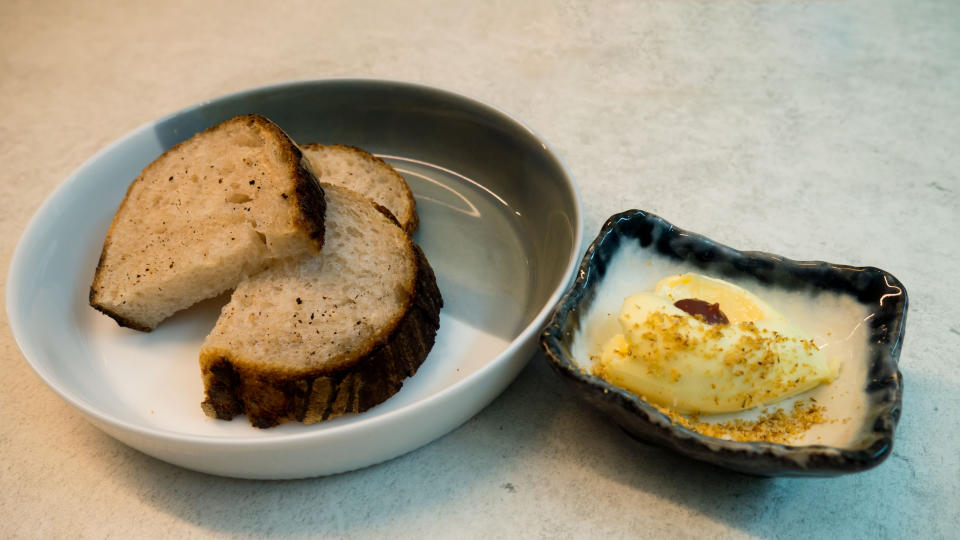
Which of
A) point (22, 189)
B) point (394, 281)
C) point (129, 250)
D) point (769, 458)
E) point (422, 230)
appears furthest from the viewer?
point (22, 189)

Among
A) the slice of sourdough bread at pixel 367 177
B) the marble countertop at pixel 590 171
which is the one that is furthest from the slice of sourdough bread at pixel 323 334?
the slice of sourdough bread at pixel 367 177

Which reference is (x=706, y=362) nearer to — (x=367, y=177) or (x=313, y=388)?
(x=313, y=388)

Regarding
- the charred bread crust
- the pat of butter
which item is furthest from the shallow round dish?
the pat of butter

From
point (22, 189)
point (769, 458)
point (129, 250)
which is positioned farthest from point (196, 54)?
point (769, 458)

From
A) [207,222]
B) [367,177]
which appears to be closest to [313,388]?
[207,222]

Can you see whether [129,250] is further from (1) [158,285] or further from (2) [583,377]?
(2) [583,377]

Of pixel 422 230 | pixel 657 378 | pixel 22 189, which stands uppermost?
pixel 657 378
